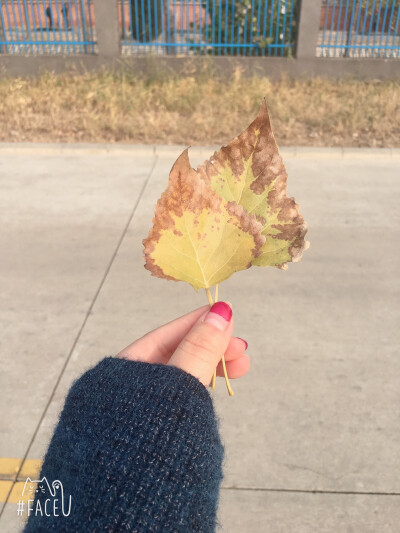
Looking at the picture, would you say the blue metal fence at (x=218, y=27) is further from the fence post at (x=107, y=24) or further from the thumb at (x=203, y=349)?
the thumb at (x=203, y=349)

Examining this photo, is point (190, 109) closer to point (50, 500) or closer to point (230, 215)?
point (230, 215)

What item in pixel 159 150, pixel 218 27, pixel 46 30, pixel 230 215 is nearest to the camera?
pixel 230 215

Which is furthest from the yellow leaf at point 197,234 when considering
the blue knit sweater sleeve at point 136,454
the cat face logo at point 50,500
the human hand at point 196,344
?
the cat face logo at point 50,500

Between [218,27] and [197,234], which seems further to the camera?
[218,27]

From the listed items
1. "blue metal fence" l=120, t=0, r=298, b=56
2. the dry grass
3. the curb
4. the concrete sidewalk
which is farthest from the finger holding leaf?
"blue metal fence" l=120, t=0, r=298, b=56

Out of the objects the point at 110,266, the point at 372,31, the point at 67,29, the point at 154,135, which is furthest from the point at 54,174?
the point at 372,31

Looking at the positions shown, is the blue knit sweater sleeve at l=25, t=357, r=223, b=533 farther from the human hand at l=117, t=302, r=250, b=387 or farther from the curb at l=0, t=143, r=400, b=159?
the curb at l=0, t=143, r=400, b=159

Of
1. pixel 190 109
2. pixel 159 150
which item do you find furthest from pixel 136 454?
A: pixel 190 109

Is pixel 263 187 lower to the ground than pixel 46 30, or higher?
higher
